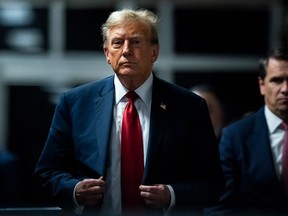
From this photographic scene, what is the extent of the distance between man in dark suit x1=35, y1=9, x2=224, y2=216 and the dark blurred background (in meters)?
3.98

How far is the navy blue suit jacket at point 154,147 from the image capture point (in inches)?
90.0

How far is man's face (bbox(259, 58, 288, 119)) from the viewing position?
305 cm

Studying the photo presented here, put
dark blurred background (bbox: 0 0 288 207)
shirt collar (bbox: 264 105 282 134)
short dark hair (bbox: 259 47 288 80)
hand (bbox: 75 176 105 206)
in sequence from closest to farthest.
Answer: hand (bbox: 75 176 105 206) → shirt collar (bbox: 264 105 282 134) → short dark hair (bbox: 259 47 288 80) → dark blurred background (bbox: 0 0 288 207)

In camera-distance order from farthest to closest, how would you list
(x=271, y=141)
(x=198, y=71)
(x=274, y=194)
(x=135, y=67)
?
(x=198, y=71) → (x=271, y=141) → (x=274, y=194) → (x=135, y=67)

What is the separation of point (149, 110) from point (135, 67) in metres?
0.16

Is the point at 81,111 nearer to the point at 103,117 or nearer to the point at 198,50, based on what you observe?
the point at 103,117

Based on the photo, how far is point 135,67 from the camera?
2277 millimetres

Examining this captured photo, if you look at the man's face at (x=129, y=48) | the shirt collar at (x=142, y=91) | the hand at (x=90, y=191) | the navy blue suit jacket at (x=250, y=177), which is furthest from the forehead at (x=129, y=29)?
the navy blue suit jacket at (x=250, y=177)

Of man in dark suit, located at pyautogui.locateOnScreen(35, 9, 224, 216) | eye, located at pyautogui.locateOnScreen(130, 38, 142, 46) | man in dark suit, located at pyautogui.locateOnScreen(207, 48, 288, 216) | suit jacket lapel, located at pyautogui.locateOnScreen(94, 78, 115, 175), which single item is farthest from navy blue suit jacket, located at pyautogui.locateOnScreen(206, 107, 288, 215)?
eye, located at pyautogui.locateOnScreen(130, 38, 142, 46)

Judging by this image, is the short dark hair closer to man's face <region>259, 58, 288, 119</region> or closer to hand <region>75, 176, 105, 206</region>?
man's face <region>259, 58, 288, 119</region>

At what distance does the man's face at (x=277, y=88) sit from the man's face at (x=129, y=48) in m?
0.93

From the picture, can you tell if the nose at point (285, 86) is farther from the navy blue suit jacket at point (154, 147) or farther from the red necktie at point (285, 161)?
the navy blue suit jacket at point (154, 147)

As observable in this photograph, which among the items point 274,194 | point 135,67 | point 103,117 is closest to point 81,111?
point 103,117

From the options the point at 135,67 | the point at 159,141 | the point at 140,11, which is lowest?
the point at 159,141
